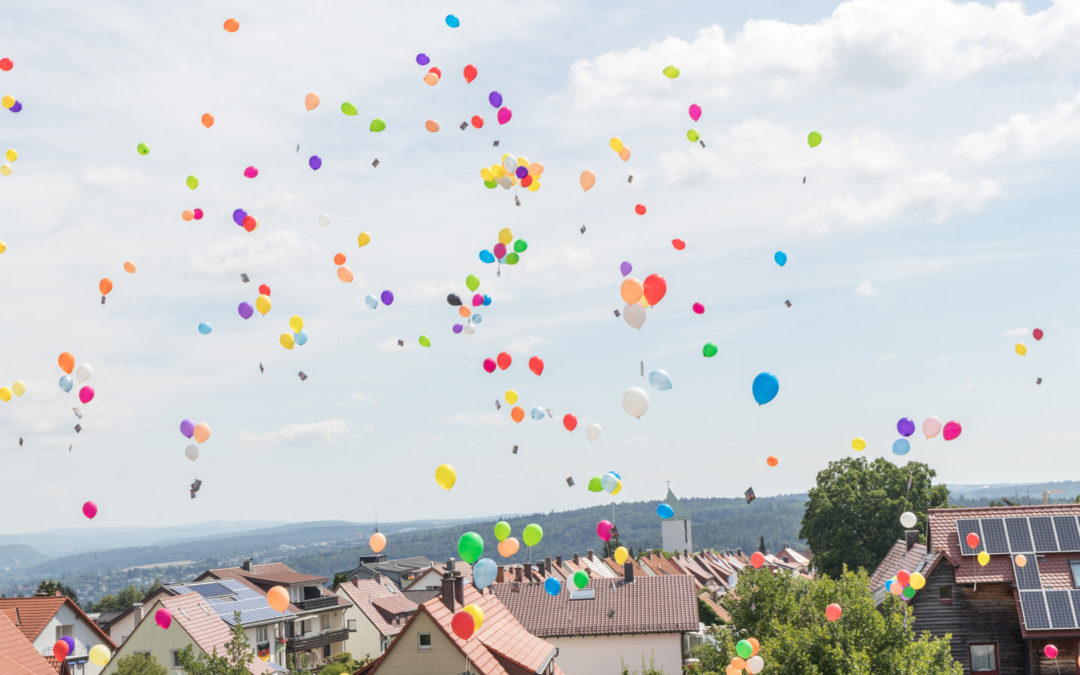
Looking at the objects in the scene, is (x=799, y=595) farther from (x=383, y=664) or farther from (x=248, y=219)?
(x=248, y=219)

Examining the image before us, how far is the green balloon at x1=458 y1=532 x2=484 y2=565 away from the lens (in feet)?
61.4

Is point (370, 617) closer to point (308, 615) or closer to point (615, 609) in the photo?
point (308, 615)

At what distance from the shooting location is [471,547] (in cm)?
1873

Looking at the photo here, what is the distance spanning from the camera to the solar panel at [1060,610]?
27938 millimetres

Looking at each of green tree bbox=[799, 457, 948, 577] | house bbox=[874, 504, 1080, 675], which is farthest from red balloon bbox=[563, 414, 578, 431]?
green tree bbox=[799, 457, 948, 577]

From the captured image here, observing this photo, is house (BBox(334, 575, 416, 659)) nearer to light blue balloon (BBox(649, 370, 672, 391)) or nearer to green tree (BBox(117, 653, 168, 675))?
green tree (BBox(117, 653, 168, 675))

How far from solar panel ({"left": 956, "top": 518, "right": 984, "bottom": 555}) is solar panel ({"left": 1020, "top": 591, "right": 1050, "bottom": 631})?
2021mm

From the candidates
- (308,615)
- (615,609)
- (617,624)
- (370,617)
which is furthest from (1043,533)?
(370,617)

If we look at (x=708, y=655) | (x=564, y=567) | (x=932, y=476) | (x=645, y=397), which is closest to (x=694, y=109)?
(x=645, y=397)

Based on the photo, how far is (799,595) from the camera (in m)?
28.2

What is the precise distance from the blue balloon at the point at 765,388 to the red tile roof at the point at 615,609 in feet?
92.5

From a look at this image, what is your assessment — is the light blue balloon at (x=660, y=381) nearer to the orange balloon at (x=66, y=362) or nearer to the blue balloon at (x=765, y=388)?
the blue balloon at (x=765, y=388)

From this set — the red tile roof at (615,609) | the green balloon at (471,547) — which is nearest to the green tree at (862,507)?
the red tile roof at (615,609)

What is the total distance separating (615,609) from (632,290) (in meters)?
30.9
